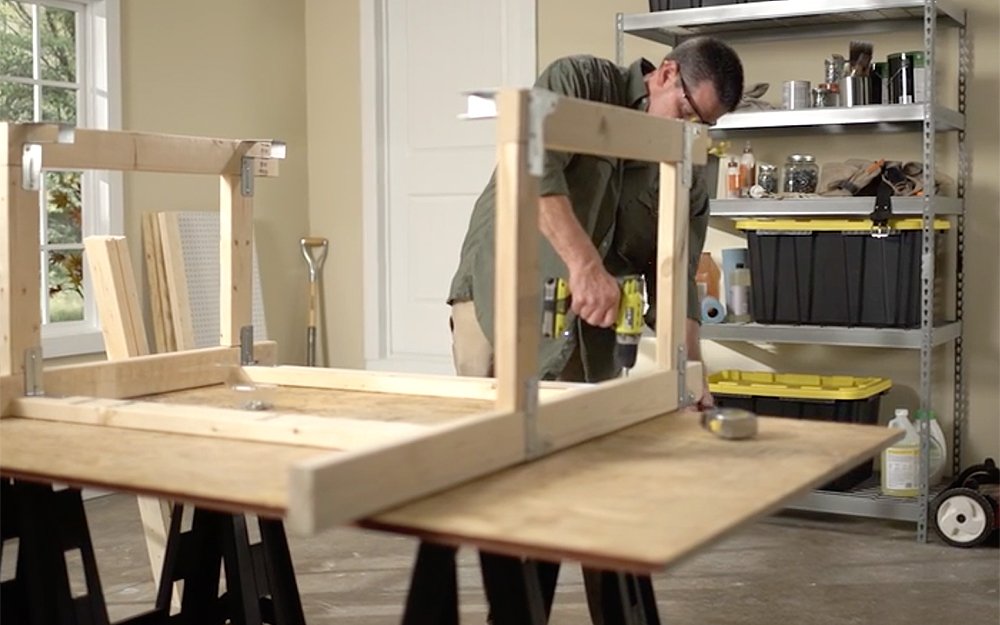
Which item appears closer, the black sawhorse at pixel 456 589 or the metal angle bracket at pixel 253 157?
the black sawhorse at pixel 456 589

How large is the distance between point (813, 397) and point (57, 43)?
3248mm

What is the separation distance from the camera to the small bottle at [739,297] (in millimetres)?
4867

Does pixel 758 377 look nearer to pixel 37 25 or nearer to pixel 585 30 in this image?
pixel 585 30

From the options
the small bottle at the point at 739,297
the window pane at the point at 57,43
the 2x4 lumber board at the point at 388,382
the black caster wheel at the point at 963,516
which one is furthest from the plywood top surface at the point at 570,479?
the window pane at the point at 57,43

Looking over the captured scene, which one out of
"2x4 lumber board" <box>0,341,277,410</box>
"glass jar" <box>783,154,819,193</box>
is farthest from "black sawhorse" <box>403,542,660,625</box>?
"glass jar" <box>783,154,819,193</box>

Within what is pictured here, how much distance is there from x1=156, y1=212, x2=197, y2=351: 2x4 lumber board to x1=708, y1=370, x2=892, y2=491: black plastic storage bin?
207 centimetres

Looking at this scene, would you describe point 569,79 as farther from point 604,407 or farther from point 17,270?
point 17,270

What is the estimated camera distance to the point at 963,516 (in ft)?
14.3

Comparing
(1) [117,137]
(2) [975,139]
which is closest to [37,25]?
(1) [117,137]

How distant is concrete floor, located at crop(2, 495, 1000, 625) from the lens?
3689 mm

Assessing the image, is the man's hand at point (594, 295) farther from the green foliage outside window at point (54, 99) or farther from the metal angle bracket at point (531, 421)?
the green foliage outside window at point (54, 99)

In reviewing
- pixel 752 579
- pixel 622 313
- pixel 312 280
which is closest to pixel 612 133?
pixel 622 313

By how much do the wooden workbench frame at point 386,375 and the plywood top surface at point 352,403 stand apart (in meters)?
0.03

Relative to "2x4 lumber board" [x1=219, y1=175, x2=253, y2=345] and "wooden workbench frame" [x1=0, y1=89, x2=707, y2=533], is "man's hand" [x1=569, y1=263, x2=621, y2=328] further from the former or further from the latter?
"2x4 lumber board" [x1=219, y1=175, x2=253, y2=345]
